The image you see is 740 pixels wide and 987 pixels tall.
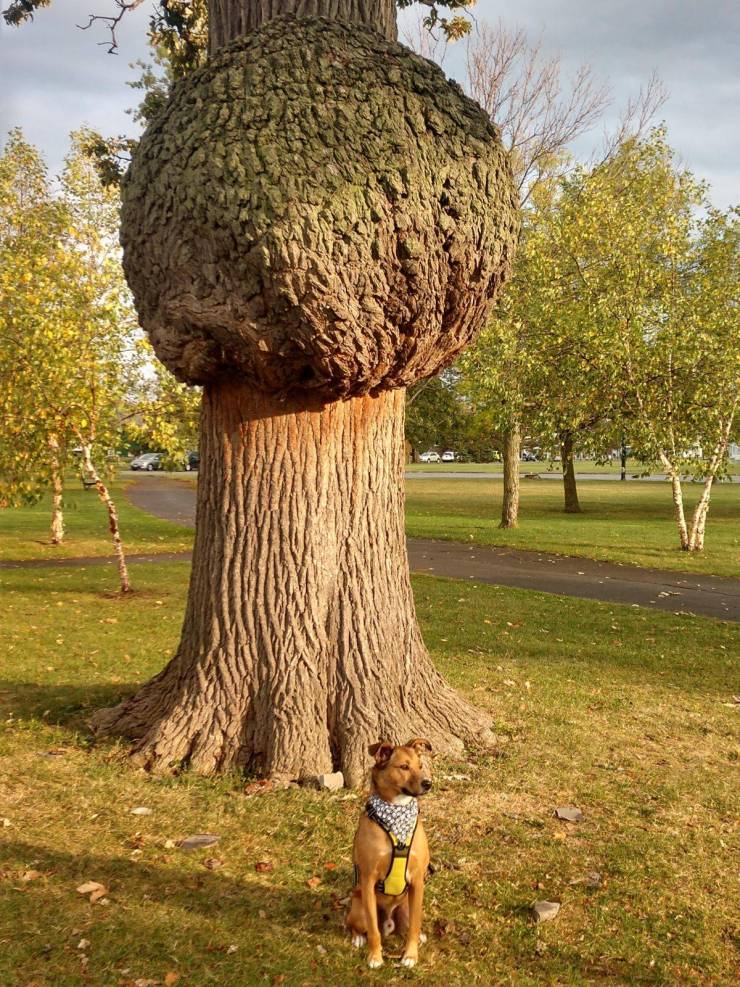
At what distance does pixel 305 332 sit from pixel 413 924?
2887 mm

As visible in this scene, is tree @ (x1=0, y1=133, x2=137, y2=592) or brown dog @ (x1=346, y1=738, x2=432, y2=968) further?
tree @ (x1=0, y1=133, x2=137, y2=592)

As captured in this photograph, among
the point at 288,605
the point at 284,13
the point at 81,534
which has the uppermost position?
the point at 284,13

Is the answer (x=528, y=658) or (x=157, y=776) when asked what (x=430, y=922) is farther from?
(x=528, y=658)

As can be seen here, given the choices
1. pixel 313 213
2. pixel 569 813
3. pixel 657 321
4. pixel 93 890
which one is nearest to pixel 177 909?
pixel 93 890

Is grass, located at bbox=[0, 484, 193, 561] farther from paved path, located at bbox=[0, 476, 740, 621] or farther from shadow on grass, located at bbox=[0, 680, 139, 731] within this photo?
shadow on grass, located at bbox=[0, 680, 139, 731]

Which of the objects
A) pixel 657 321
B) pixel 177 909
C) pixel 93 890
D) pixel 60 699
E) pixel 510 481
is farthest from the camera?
pixel 510 481

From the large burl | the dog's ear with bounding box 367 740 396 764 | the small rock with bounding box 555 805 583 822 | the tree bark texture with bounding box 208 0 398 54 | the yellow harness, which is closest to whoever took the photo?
the yellow harness

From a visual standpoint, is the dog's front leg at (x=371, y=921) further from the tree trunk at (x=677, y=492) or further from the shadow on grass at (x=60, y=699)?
the tree trunk at (x=677, y=492)

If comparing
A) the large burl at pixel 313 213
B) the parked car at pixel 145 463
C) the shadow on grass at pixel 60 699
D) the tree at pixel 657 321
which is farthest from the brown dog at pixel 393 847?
the parked car at pixel 145 463

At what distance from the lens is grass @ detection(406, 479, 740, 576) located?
17234 mm

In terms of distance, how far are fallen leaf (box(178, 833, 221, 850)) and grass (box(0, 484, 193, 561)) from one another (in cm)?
1023

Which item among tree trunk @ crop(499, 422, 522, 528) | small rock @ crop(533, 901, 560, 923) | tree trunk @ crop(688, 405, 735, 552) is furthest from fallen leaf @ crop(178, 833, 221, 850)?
tree trunk @ crop(499, 422, 522, 528)

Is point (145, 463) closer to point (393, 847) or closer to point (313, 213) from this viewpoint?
point (313, 213)

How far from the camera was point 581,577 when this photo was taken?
14.5 meters
